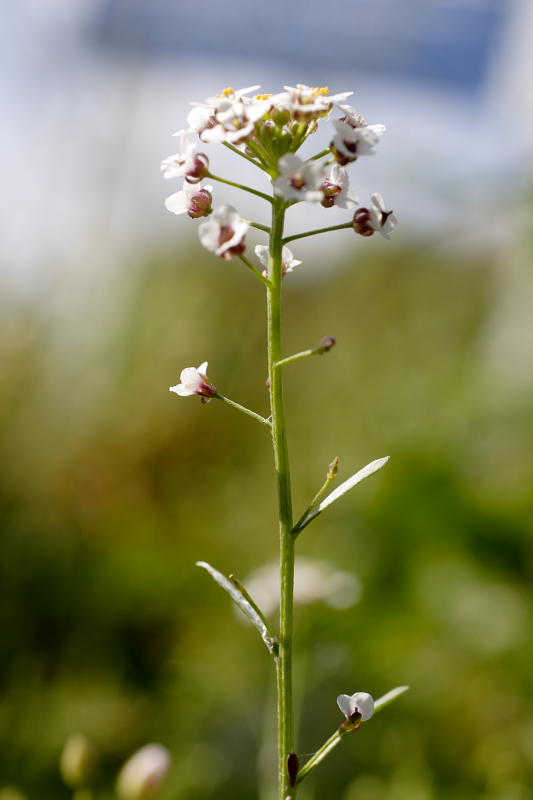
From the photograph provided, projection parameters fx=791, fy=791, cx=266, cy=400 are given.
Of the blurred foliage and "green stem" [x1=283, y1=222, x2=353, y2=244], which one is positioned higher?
"green stem" [x1=283, y1=222, x2=353, y2=244]

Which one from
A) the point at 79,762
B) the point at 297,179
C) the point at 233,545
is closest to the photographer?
the point at 297,179

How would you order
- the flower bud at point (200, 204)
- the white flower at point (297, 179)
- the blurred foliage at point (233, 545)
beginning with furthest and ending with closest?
the blurred foliage at point (233, 545) → the flower bud at point (200, 204) → the white flower at point (297, 179)

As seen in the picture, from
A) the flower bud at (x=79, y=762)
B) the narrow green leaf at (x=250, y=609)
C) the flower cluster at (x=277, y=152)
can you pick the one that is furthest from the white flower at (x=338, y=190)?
the flower bud at (x=79, y=762)

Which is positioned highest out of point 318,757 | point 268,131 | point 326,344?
point 268,131

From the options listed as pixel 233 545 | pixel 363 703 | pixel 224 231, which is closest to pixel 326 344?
pixel 224 231

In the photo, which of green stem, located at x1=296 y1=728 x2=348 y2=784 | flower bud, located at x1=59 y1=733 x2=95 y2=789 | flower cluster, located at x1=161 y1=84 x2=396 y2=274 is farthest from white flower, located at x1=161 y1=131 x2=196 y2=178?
flower bud, located at x1=59 y1=733 x2=95 y2=789

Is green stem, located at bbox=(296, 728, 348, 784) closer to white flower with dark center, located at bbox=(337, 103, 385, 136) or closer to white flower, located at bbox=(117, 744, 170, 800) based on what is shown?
white flower, located at bbox=(117, 744, 170, 800)

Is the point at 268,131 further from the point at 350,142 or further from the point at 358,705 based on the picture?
the point at 358,705

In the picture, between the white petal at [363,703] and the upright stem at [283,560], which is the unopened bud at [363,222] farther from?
the white petal at [363,703]
